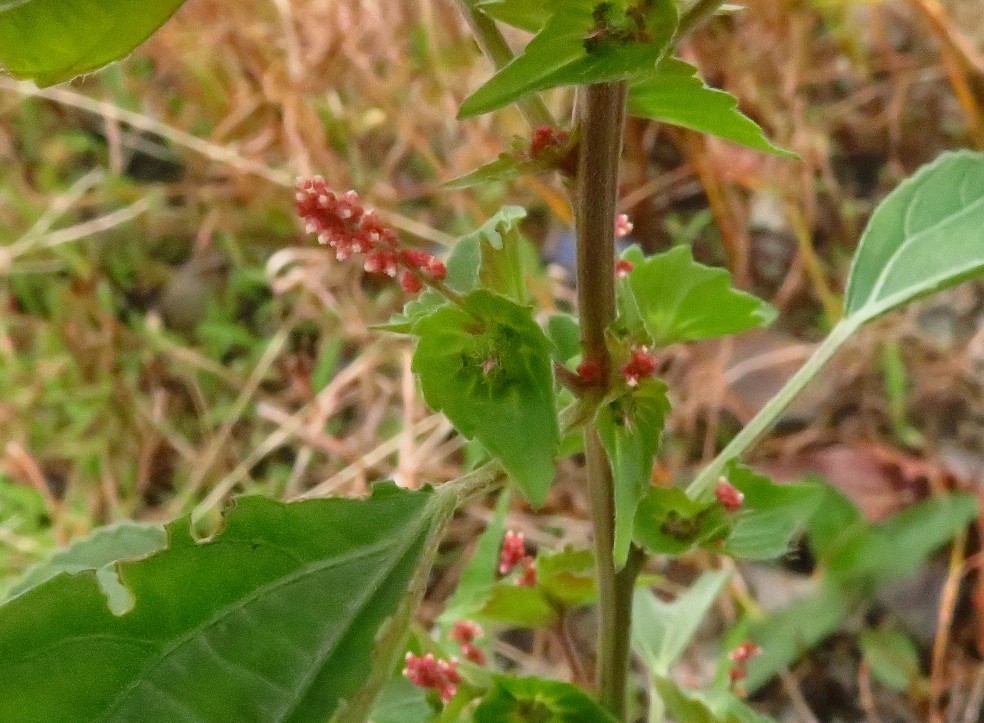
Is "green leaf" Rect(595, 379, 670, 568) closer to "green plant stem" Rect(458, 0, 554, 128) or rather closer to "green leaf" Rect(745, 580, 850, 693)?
"green plant stem" Rect(458, 0, 554, 128)

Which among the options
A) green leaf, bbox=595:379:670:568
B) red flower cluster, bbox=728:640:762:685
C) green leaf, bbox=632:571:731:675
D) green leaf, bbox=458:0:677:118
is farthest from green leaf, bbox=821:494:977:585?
green leaf, bbox=458:0:677:118

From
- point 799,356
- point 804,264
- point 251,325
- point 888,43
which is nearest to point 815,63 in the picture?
point 888,43

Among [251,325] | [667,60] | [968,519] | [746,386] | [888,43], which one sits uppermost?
[667,60]

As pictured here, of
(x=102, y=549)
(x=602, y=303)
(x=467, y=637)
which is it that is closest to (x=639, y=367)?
(x=602, y=303)

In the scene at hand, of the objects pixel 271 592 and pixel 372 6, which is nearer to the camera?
pixel 271 592

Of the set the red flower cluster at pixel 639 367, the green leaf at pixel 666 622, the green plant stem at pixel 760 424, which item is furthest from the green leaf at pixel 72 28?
the green leaf at pixel 666 622

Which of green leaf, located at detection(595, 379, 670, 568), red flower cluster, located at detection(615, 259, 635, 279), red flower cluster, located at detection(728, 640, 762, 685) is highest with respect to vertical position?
red flower cluster, located at detection(615, 259, 635, 279)

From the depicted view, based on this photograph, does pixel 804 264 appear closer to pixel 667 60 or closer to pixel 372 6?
pixel 372 6
